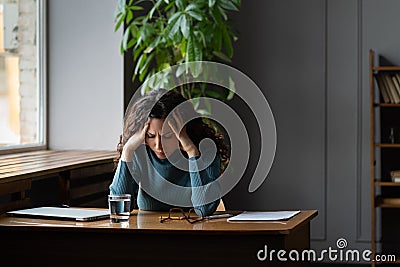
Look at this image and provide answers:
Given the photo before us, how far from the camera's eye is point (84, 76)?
4.81 m

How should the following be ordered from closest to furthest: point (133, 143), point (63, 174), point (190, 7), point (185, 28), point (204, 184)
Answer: point (204, 184)
point (133, 143)
point (63, 174)
point (185, 28)
point (190, 7)

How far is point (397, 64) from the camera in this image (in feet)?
17.2

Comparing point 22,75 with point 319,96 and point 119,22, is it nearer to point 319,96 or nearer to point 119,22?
point 119,22

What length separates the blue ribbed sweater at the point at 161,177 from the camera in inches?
115

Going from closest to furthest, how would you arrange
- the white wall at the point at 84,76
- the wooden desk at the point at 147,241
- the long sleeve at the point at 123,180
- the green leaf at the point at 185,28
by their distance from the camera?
1. the wooden desk at the point at 147,241
2. the long sleeve at the point at 123,180
3. the green leaf at the point at 185,28
4. the white wall at the point at 84,76

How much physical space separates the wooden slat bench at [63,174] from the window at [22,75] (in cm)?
15

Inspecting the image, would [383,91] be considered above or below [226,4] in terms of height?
below

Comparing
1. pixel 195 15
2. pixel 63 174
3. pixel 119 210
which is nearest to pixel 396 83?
pixel 195 15

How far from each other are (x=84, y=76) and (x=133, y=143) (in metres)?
1.88

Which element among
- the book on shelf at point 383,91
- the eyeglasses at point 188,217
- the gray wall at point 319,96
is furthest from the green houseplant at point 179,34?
the eyeglasses at point 188,217

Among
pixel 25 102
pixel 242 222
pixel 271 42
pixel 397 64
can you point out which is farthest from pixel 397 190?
pixel 242 222

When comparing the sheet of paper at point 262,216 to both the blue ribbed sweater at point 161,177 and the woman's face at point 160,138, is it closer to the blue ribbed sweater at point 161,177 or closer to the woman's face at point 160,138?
the blue ribbed sweater at point 161,177

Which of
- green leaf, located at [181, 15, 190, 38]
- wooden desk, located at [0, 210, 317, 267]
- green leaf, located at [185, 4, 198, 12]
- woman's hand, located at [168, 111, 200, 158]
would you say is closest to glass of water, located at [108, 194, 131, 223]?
wooden desk, located at [0, 210, 317, 267]

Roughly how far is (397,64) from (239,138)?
3.93ft
